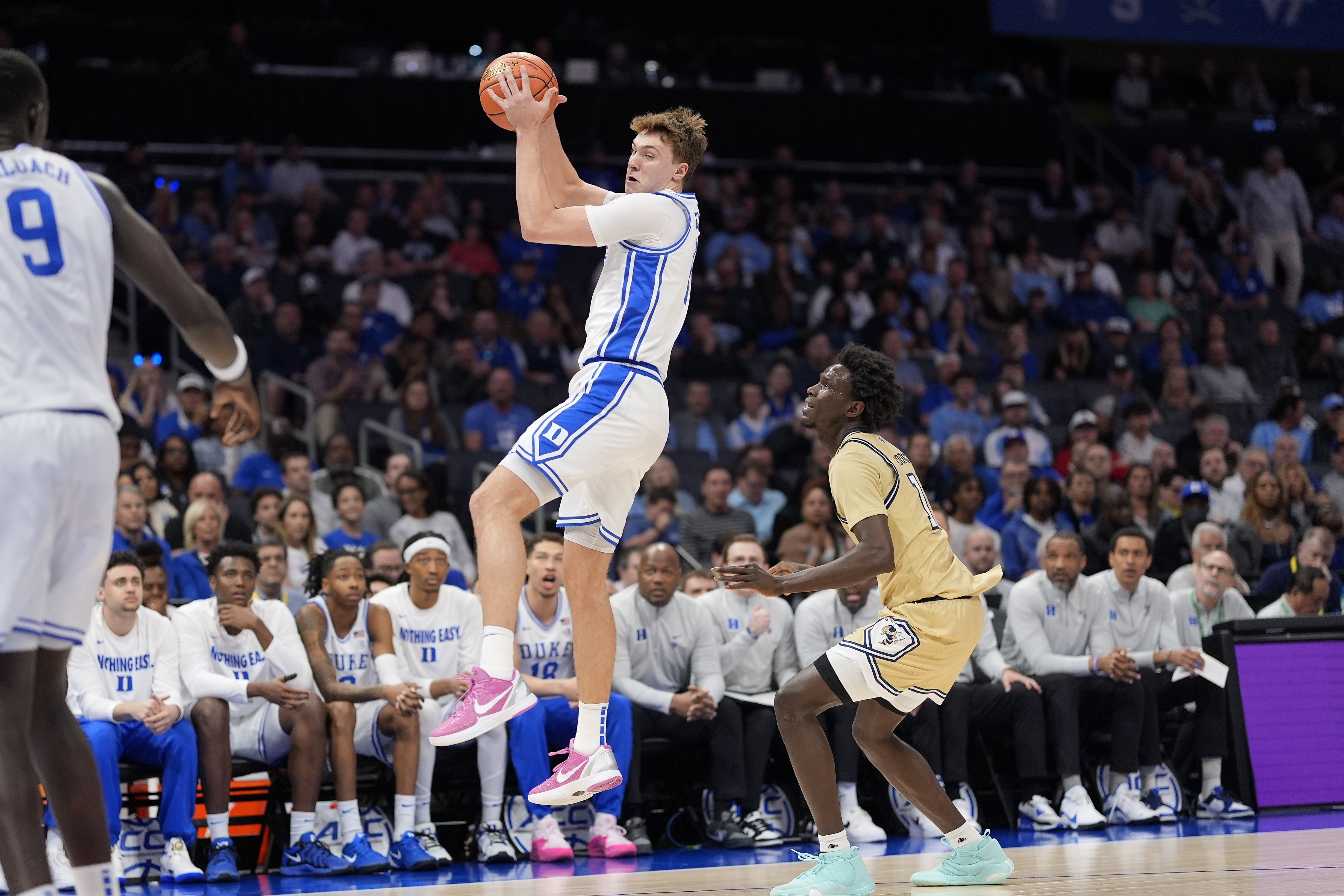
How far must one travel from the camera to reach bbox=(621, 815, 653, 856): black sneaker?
8.50 meters

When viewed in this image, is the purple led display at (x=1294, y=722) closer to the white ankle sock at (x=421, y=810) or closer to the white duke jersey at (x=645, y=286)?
the white ankle sock at (x=421, y=810)

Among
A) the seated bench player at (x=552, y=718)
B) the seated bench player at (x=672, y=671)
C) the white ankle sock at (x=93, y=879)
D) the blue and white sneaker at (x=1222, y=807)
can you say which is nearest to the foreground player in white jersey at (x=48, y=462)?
the white ankle sock at (x=93, y=879)

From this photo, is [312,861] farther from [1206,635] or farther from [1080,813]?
[1206,635]

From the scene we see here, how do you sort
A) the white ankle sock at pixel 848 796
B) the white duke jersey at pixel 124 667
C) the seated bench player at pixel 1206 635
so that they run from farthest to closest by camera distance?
the seated bench player at pixel 1206 635
the white ankle sock at pixel 848 796
the white duke jersey at pixel 124 667

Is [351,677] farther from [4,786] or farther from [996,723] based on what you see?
[4,786]

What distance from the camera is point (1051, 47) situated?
21438mm

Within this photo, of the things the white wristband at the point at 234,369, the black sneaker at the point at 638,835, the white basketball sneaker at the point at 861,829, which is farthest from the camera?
the white basketball sneaker at the point at 861,829

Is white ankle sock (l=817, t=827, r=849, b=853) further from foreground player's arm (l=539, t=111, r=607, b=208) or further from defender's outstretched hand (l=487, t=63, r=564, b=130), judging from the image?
defender's outstretched hand (l=487, t=63, r=564, b=130)

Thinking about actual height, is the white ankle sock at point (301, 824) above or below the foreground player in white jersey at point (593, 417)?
below

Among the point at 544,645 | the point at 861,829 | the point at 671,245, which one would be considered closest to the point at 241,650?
the point at 544,645

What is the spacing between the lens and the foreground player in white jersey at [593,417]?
520cm

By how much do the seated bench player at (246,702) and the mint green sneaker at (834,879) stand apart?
9.99ft

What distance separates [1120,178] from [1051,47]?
8.69 ft

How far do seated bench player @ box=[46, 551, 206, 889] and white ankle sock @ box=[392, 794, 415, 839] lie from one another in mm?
1007
